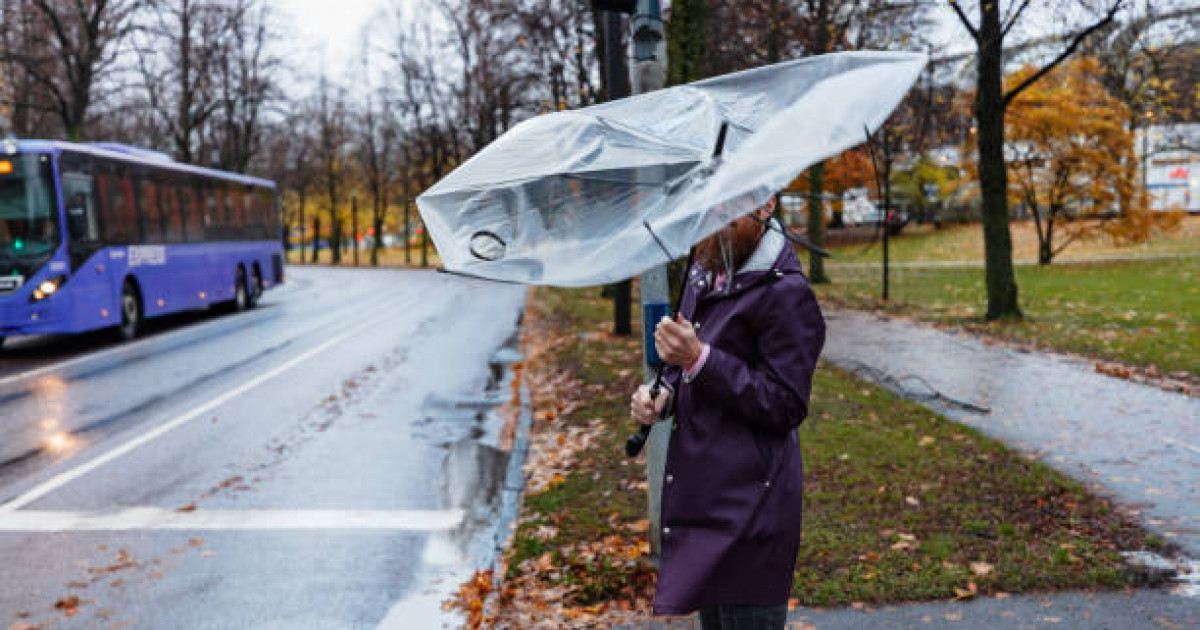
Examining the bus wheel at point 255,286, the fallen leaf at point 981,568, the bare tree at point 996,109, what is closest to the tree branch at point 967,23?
the bare tree at point 996,109

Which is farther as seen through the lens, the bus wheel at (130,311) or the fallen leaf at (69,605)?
the bus wheel at (130,311)

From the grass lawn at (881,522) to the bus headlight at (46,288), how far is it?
10.5m

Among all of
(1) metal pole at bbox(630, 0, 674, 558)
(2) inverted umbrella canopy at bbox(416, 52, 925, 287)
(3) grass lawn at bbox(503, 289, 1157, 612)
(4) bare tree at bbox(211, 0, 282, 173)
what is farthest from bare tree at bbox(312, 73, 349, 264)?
(2) inverted umbrella canopy at bbox(416, 52, 925, 287)

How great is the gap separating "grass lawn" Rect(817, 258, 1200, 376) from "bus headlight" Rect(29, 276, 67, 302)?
49.1 ft

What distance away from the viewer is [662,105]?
9.50ft

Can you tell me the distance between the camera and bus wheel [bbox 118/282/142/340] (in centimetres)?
1733

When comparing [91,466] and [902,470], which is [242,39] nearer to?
[91,466]

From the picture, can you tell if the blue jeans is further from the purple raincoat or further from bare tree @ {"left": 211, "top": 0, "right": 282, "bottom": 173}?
bare tree @ {"left": 211, "top": 0, "right": 282, "bottom": 173}

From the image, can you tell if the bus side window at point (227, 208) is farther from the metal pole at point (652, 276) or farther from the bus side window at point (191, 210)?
the metal pole at point (652, 276)

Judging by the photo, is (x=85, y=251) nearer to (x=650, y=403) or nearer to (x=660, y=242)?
(x=650, y=403)

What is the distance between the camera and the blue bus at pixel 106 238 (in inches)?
592

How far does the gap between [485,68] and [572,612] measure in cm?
3068

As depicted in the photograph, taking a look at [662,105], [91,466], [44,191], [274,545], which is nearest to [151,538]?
[274,545]

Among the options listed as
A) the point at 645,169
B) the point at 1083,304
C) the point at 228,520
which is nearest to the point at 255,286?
the point at 1083,304
